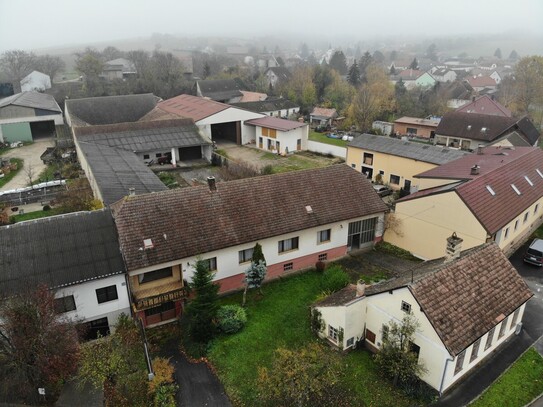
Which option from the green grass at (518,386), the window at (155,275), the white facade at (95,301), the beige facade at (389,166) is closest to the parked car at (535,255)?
the green grass at (518,386)

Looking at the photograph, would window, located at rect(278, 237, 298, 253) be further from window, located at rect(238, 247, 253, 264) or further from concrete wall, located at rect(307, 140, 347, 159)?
concrete wall, located at rect(307, 140, 347, 159)

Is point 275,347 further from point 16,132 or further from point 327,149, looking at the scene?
point 16,132

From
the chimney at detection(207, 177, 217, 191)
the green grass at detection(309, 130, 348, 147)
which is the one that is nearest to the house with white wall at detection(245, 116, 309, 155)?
the green grass at detection(309, 130, 348, 147)

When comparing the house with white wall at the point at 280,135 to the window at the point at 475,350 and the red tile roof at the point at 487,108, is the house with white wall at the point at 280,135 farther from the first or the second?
the window at the point at 475,350

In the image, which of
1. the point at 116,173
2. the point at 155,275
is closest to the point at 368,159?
the point at 116,173

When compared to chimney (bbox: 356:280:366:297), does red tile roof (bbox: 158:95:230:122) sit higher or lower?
higher

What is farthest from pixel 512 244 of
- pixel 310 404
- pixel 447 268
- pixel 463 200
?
pixel 310 404
